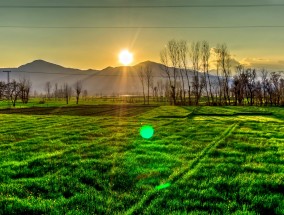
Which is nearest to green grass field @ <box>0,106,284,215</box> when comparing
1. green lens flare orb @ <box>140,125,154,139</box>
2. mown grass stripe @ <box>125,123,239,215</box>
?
mown grass stripe @ <box>125,123,239,215</box>

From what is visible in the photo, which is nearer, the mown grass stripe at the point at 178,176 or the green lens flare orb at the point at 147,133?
the mown grass stripe at the point at 178,176

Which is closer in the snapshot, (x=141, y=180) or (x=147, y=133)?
(x=141, y=180)

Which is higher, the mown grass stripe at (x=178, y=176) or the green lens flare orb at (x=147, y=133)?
the mown grass stripe at (x=178, y=176)

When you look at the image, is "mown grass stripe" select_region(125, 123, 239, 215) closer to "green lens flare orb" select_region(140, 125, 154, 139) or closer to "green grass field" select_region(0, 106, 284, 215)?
"green grass field" select_region(0, 106, 284, 215)

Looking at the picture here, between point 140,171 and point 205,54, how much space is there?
407 ft

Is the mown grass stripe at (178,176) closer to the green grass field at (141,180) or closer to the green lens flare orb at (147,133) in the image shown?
the green grass field at (141,180)

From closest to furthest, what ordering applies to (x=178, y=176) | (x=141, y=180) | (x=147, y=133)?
1. (x=141, y=180)
2. (x=178, y=176)
3. (x=147, y=133)

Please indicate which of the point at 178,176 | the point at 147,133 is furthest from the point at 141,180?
the point at 147,133

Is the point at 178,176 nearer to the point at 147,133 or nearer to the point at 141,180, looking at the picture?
the point at 141,180

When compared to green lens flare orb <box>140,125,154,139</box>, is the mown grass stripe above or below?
above

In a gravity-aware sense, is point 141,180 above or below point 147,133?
above

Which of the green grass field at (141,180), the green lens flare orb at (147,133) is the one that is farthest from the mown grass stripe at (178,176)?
the green lens flare orb at (147,133)

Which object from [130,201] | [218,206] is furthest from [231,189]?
[130,201]

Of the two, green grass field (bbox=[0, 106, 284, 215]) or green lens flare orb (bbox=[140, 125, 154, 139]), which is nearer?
green grass field (bbox=[0, 106, 284, 215])
